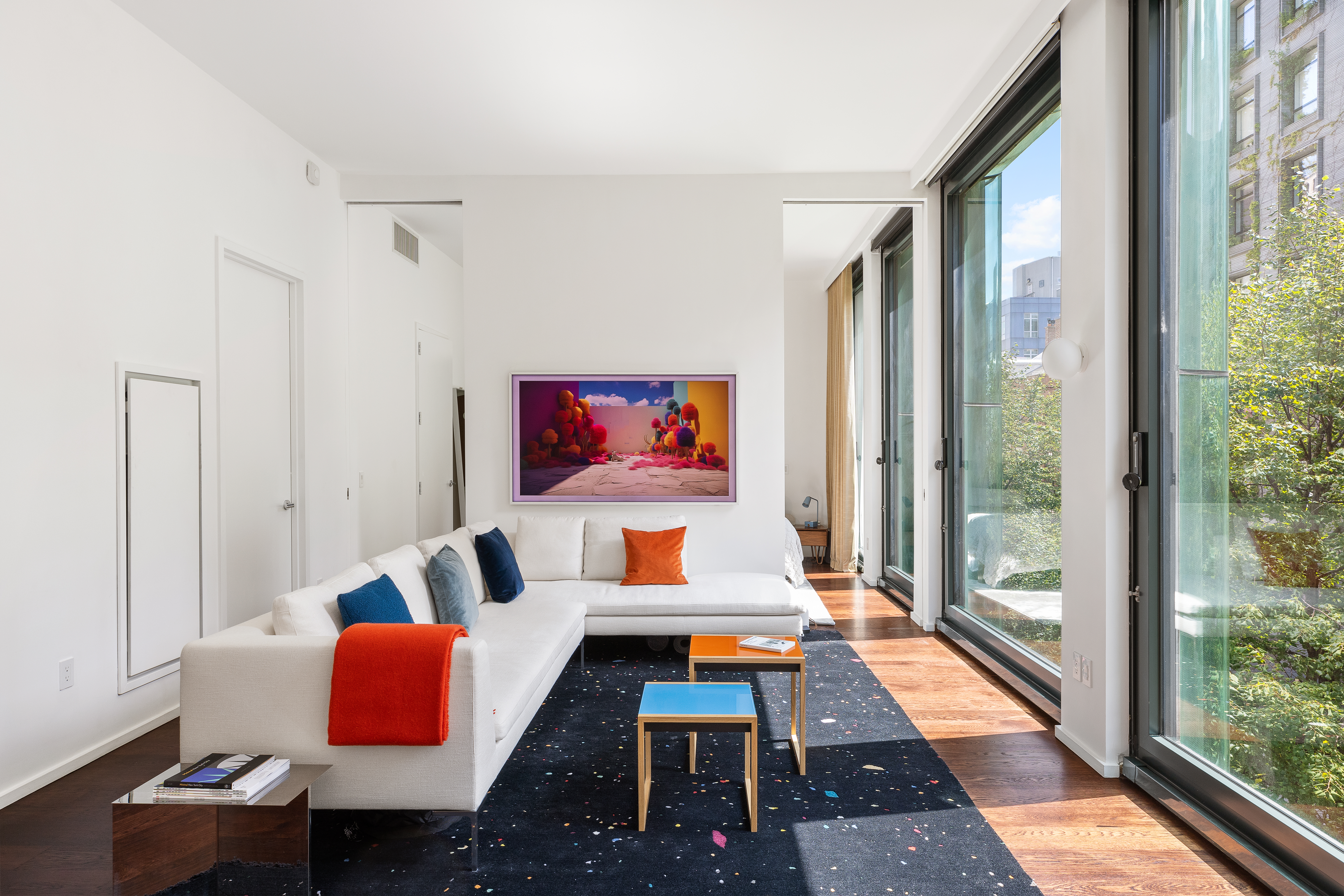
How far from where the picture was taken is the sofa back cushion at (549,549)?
4445 millimetres

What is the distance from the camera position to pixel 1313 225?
1852 mm

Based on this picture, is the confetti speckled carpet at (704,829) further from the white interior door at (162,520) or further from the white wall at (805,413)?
the white wall at (805,413)

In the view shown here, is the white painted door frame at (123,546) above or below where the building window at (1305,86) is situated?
below

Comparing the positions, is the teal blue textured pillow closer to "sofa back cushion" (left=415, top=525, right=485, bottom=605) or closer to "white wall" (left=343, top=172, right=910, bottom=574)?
"sofa back cushion" (left=415, top=525, right=485, bottom=605)

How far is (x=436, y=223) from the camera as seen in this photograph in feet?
19.6

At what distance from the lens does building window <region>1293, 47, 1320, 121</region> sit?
186 centimetres

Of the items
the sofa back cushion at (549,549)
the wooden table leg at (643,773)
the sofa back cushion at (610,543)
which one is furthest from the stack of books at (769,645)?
the sofa back cushion at (549,549)

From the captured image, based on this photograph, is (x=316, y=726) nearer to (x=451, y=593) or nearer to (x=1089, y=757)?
(x=451, y=593)

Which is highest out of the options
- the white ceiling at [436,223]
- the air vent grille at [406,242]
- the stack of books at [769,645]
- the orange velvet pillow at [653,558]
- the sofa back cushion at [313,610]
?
the white ceiling at [436,223]

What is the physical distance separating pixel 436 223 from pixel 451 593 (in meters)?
3.84

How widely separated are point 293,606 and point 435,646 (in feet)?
1.86

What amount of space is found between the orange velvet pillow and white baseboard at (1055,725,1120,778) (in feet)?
6.90

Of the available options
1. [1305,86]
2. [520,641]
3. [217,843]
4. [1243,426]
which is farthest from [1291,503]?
[217,843]

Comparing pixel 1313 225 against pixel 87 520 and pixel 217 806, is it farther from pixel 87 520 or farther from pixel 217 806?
pixel 87 520
